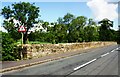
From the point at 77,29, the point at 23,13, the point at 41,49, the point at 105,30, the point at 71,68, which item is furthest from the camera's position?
the point at 105,30

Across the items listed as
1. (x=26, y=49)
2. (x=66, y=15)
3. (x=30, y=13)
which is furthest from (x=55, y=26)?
(x=26, y=49)

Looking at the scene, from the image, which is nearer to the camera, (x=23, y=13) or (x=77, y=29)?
(x=23, y=13)

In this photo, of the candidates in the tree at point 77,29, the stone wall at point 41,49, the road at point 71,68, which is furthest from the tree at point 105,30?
the road at point 71,68

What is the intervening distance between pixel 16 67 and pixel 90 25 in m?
94.0

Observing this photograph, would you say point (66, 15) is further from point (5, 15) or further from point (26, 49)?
point (26, 49)

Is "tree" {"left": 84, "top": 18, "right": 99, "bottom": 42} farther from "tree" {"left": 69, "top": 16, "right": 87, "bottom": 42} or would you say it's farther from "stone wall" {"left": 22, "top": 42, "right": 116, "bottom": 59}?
"stone wall" {"left": 22, "top": 42, "right": 116, "bottom": 59}

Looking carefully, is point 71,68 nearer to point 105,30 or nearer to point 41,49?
point 41,49

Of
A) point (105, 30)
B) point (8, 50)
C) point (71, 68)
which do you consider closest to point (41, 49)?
point (8, 50)

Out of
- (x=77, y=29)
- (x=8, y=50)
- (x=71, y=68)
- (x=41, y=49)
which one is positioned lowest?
(x=71, y=68)

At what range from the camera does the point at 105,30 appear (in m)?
143

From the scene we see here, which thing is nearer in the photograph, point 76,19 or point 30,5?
point 30,5

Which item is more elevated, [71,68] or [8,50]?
[8,50]

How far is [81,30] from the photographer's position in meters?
95.6

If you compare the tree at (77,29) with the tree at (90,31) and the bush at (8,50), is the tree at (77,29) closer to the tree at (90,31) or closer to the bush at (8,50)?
the tree at (90,31)
